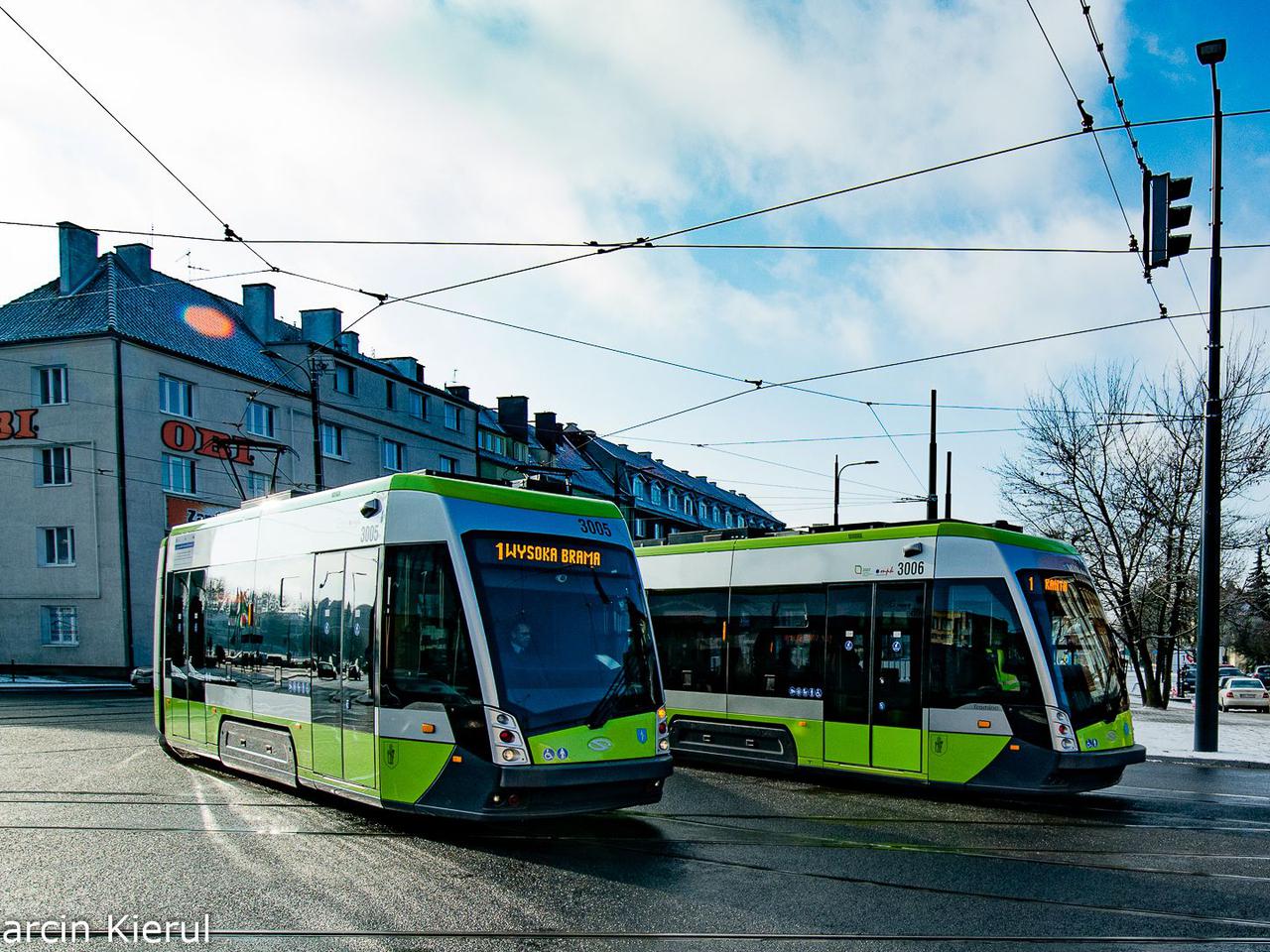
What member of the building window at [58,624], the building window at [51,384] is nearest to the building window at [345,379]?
the building window at [51,384]

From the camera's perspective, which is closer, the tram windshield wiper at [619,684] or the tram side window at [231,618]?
the tram windshield wiper at [619,684]

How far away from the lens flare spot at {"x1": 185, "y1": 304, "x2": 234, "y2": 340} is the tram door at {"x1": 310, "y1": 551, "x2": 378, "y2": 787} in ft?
107

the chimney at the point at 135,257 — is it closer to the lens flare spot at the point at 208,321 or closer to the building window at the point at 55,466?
the lens flare spot at the point at 208,321

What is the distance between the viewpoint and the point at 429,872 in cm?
749

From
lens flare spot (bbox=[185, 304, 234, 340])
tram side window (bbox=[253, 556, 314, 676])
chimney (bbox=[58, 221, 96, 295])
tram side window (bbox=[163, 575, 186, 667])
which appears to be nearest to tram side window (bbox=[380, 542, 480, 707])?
tram side window (bbox=[253, 556, 314, 676])

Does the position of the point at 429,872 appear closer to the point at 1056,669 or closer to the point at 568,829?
the point at 568,829

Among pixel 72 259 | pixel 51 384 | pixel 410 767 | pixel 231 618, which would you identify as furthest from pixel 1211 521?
pixel 72 259

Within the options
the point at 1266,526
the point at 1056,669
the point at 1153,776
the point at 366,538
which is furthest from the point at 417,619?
the point at 1266,526

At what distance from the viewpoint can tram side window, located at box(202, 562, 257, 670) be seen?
11.3 m

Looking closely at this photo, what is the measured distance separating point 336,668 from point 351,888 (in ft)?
8.95

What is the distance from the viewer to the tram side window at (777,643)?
12.2m

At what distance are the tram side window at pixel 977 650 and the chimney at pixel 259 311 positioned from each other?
1470 inches

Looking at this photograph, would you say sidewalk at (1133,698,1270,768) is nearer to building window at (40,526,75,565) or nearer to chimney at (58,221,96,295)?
building window at (40,526,75,565)

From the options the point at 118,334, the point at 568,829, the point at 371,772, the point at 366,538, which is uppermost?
the point at 118,334
